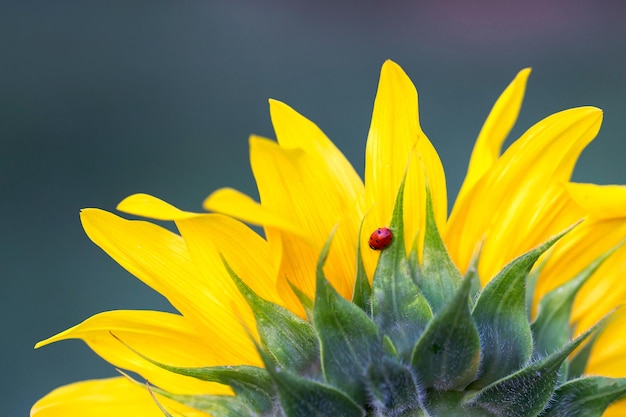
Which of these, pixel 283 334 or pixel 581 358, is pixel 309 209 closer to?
pixel 283 334

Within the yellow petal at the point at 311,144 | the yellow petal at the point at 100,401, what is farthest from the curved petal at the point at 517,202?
the yellow petal at the point at 100,401

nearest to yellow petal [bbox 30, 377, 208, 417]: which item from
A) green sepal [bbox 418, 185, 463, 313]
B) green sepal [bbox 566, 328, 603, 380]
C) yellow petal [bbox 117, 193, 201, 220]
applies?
yellow petal [bbox 117, 193, 201, 220]

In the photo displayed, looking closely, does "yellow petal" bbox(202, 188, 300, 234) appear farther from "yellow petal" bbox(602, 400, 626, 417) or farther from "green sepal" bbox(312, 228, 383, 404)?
"yellow petal" bbox(602, 400, 626, 417)

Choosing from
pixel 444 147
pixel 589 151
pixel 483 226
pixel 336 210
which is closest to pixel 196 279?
pixel 336 210

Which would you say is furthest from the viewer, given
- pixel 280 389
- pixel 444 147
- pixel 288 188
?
pixel 444 147

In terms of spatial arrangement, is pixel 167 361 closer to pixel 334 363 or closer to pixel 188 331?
pixel 188 331
